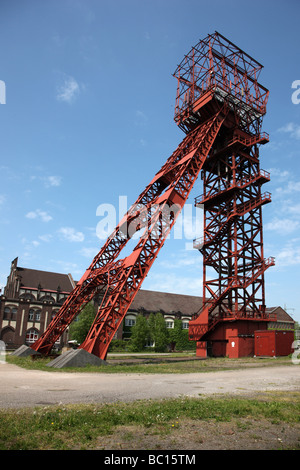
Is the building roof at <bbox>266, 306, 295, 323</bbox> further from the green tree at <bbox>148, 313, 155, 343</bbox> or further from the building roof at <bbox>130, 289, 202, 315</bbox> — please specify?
the green tree at <bbox>148, 313, 155, 343</bbox>

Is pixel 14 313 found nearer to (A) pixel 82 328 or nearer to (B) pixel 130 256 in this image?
(A) pixel 82 328

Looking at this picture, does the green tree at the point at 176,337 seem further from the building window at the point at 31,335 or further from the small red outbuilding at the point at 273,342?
the small red outbuilding at the point at 273,342

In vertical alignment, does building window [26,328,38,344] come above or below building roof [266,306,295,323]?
below

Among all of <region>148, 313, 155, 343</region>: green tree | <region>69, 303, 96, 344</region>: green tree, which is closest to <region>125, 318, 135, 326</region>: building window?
<region>148, 313, 155, 343</region>: green tree

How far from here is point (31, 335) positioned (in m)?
45.9

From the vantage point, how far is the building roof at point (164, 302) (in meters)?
53.7

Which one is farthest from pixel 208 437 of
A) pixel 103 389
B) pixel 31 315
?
pixel 31 315

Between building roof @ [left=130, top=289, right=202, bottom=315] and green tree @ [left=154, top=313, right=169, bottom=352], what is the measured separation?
612 centimetres

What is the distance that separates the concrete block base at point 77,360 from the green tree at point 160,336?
29.3 metres

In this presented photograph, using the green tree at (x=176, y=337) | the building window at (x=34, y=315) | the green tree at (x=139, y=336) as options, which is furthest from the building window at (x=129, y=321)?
the building window at (x=34, y=315)

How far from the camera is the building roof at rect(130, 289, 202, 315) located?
53.7 m

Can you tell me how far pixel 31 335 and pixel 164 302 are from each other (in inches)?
868
